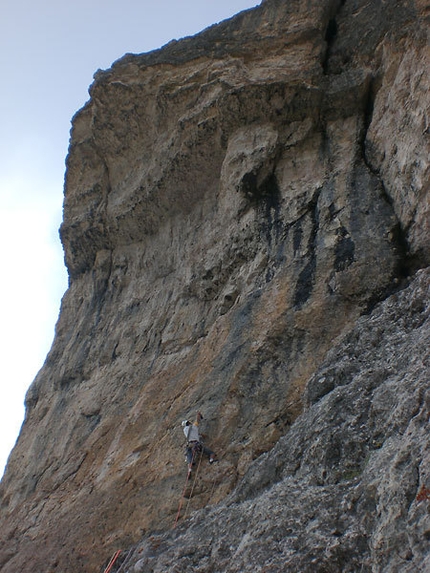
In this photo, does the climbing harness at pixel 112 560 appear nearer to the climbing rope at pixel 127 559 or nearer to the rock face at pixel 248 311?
the rock face at pixel 248 311

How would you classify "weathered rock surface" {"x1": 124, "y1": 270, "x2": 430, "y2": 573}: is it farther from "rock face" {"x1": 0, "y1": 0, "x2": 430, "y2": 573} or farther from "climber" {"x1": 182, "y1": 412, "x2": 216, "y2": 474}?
"climber" {"x1": 182, "y1": 412, "x2": 216, "y2": 474}

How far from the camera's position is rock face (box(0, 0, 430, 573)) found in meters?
7.00

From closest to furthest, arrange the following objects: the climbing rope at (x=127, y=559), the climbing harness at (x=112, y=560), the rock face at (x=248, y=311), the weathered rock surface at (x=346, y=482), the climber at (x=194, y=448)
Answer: the weathered rock surface at (x=346, y=482), the rock face at (x=248, y=311), the climbing rope at (x=127, y=559), the climbing harness at (x=112, y=560), the climber at (x=194, y=448)

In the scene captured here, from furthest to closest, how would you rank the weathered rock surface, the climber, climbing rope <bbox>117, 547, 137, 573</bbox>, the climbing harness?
the climber → the climbing harness → climbing rope <bbox>117, 547, 137, 573</bbox> → the weathered rock surface

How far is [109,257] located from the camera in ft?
65.3

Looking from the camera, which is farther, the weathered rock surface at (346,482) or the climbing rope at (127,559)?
the climbing rope at (127,559)

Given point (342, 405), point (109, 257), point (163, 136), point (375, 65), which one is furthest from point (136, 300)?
point (342, 405)

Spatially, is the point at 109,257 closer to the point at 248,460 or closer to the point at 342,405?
the point at 248,460

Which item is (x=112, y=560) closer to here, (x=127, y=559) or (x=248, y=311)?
(x=127, y=559)

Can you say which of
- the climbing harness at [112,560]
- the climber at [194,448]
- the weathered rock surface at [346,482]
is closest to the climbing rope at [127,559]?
the weathered rock surface at [346,482]

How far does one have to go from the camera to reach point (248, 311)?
40.6 feet

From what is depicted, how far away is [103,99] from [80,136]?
104 inches

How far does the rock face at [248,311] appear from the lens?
7.00 meters

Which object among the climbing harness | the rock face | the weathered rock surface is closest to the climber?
the rock face
